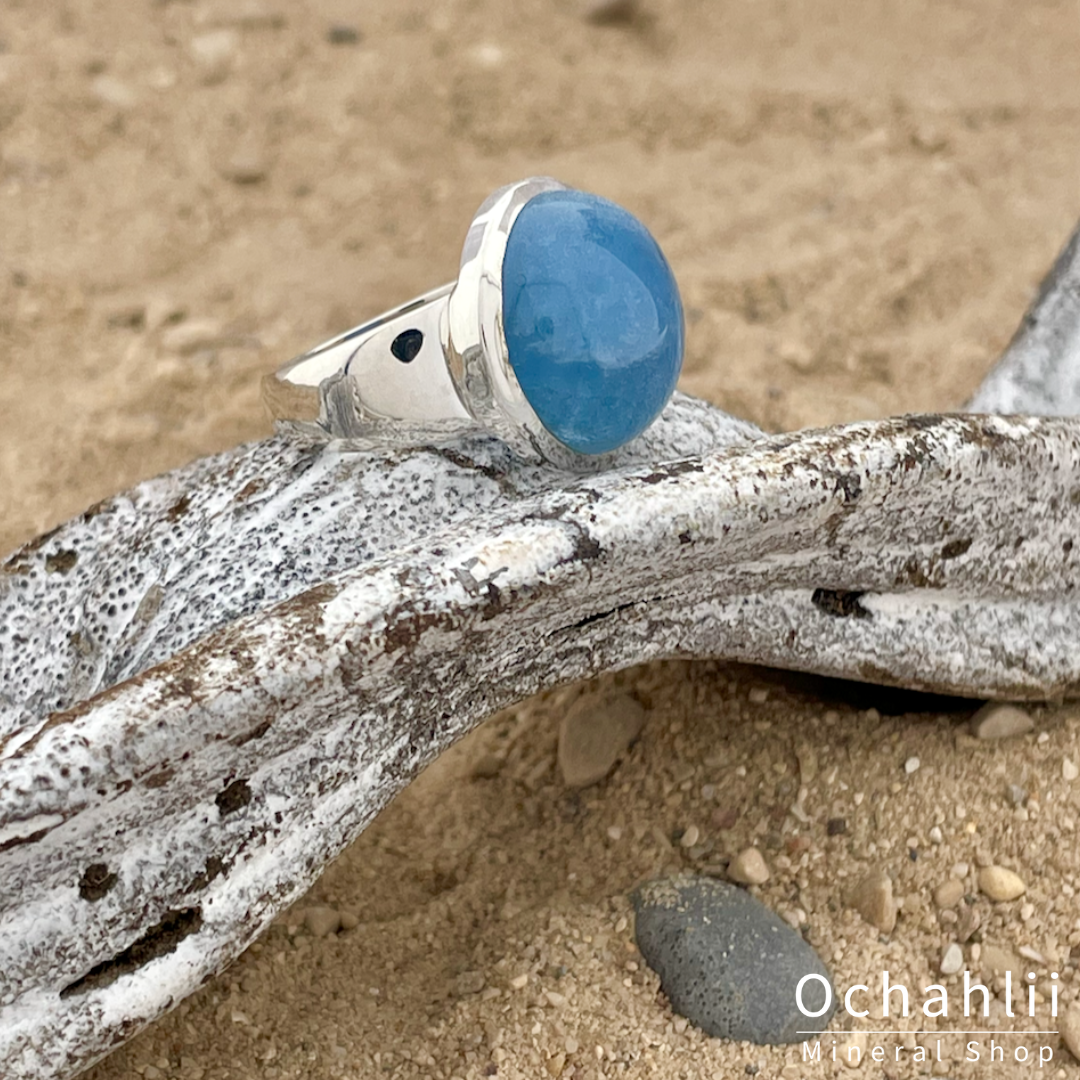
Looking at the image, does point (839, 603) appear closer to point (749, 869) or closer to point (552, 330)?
point (749, 869)

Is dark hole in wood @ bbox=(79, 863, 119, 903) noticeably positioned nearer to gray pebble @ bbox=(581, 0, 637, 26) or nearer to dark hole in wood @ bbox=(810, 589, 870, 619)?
dark hole in wood @ bbox=(810, 589, 870, 619)

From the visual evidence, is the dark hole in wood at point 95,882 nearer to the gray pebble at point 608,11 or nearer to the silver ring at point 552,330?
the silver ring at point 552,330

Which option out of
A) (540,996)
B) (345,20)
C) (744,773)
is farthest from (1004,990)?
(345,20)

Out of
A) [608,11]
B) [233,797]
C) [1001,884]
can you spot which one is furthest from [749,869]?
[608,11]

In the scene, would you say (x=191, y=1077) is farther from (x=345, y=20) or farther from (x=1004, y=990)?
(x=345, y=20)

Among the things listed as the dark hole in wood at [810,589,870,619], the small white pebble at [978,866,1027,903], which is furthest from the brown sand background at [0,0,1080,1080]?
the dark hole in wood at [810,589,870,619]

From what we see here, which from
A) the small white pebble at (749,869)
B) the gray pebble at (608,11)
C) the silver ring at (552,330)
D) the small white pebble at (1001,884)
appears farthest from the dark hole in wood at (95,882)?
the gray pebble at (608,11)

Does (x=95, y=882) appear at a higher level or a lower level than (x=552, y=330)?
lower
